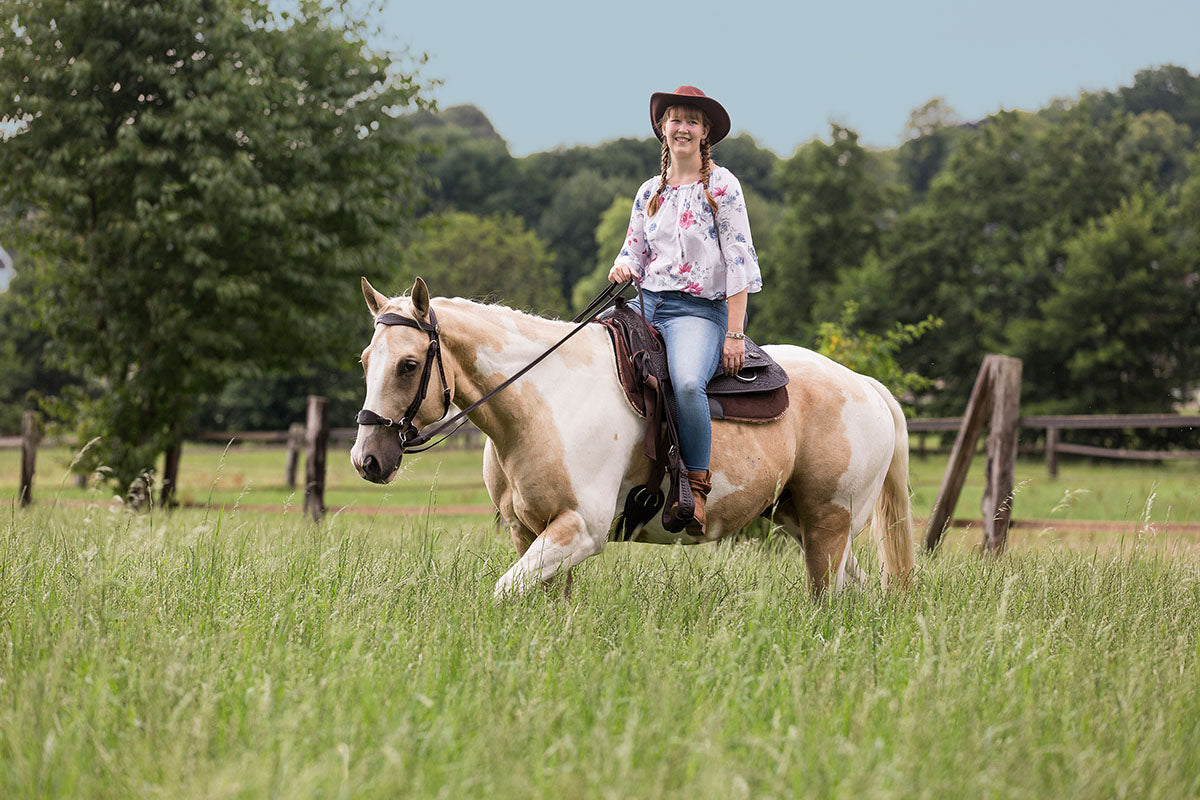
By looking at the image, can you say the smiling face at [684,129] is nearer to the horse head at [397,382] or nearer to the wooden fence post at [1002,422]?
the horse head at [397,382]

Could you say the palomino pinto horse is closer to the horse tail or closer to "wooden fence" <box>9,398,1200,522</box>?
the horse tail

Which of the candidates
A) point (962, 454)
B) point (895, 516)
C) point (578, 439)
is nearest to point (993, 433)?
point (962, 454)

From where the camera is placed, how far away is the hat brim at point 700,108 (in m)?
4.81

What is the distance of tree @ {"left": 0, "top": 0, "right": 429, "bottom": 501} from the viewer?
13.4m

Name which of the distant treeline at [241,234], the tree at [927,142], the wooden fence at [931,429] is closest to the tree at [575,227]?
the tree at [927,142]

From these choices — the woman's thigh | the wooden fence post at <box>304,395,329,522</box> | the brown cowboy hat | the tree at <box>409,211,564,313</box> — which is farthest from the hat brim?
the tree at <box>409,211,564,313</box>

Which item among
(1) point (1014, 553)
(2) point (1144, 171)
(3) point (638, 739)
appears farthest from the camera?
(2) point (1144, 171)

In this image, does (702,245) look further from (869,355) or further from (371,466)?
(869,355)

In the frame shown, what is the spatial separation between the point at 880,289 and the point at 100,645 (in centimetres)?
3735

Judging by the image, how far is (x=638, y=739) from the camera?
8.72 feet

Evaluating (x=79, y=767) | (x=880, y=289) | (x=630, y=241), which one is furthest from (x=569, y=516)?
(x=880, y=289)

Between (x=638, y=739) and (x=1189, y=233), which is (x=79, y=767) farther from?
(x=1189, y=233)

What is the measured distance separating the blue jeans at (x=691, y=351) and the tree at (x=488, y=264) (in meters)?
44.3

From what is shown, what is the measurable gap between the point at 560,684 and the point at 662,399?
1733 mm
